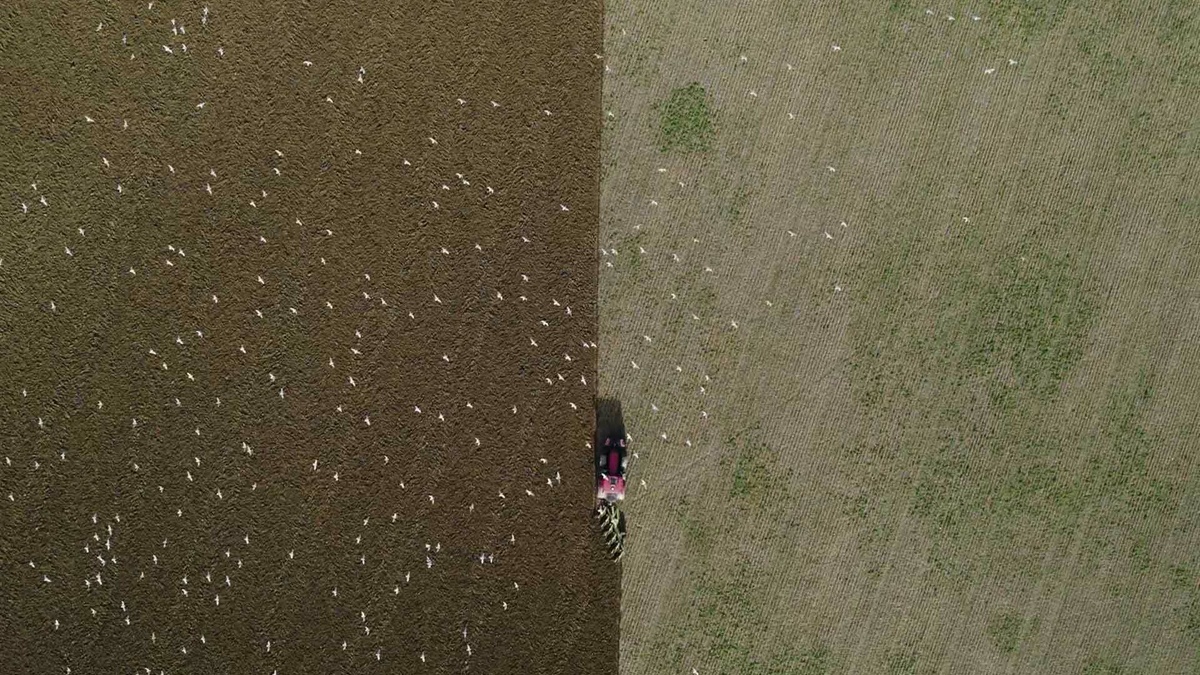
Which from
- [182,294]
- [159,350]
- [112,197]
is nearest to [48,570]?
[159,350]

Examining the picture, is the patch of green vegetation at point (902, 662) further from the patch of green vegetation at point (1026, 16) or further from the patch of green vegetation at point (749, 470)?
the patch of green vegetation at point (1026, 16)

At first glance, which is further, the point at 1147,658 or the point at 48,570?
the point at 1147,658

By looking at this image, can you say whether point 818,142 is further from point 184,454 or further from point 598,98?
point 184,454

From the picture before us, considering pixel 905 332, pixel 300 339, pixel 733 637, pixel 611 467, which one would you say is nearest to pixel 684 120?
pixel 905 332

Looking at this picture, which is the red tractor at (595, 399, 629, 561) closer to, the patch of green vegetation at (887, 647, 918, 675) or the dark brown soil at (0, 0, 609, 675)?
the dark brown soil at (0, 0, 609, 675)

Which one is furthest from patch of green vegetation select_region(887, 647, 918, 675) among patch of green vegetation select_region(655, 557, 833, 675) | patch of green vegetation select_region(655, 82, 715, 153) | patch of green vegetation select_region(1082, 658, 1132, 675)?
patch of green vegetation select_region(655, 82, 715, 153)

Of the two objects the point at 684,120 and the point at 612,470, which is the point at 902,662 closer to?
the point at 612,470

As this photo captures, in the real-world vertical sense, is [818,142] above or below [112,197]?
above

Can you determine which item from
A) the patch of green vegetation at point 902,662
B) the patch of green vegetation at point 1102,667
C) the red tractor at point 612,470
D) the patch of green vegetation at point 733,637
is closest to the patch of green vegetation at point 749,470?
the patch of green vegetation at point 733,637
